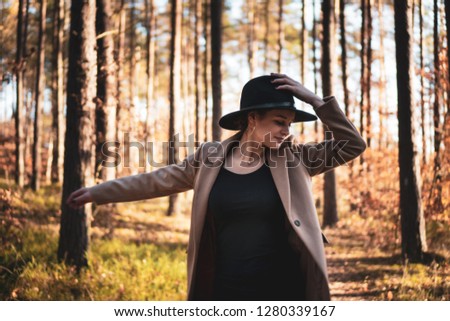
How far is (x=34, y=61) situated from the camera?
1739 centimetres

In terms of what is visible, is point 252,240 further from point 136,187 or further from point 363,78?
point 363,78

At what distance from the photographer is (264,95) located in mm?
2641

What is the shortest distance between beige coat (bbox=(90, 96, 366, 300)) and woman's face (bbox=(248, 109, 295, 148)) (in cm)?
9

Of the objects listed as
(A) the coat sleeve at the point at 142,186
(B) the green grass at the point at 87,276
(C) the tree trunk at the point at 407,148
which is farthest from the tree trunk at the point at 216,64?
(A) the coat sleeve at the point at 142,186

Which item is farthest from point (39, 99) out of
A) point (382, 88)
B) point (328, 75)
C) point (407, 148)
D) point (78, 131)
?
point (407, 148)

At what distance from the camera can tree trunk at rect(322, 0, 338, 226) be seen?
10867 mm

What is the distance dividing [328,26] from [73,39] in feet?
23.1

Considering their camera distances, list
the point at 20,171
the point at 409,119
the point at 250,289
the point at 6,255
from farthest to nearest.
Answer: the point at 20,171 < the point at 409,119 < the point at 6,255 < the point at 250,289

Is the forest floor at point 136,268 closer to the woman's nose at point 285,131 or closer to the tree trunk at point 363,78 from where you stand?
the woman's nose at point 285,131

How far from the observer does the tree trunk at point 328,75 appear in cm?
1087

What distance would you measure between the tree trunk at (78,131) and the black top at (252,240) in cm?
400

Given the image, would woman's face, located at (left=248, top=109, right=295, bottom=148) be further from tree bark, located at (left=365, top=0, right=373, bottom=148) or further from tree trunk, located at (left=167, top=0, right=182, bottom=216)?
tree bark, located at (left=365, top=0, right=373, bottom=148)
